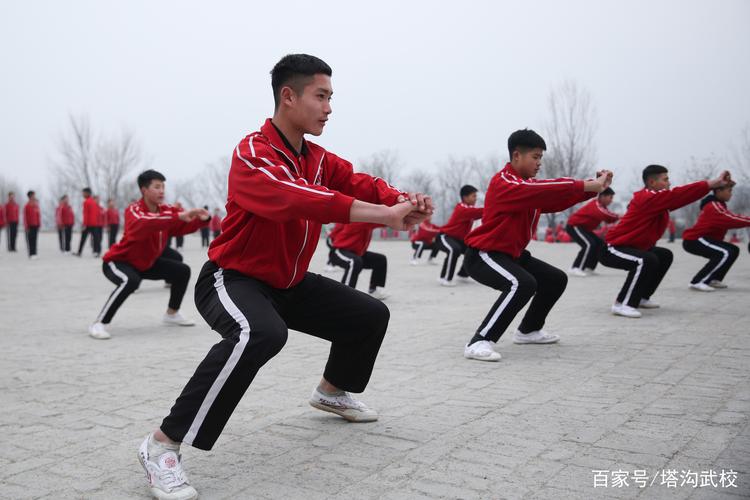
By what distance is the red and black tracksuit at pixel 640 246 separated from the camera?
302 inches

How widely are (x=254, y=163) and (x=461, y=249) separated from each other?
9.52 metres

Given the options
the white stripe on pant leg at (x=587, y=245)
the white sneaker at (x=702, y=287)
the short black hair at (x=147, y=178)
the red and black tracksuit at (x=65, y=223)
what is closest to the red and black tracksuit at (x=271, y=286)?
the short black hair at (x=147, y=178)

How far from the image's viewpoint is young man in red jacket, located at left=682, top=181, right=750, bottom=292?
1008 cm

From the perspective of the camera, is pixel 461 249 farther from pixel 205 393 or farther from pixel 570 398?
pixel 205 393

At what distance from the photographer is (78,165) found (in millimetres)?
44531

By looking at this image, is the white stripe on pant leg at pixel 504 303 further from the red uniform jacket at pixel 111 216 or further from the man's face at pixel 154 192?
the red uniform jacket at pixel 111 216

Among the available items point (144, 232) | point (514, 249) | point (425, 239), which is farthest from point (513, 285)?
point (425, 239)

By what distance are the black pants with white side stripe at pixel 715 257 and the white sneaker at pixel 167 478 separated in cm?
942

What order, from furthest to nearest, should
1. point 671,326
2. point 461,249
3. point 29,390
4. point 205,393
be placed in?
1. point 461,249
2. point 671,326
3. point 29,390
4. point 205,393

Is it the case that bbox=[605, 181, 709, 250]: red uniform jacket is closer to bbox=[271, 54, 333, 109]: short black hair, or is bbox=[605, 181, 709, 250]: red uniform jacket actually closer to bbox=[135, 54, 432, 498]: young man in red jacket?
bbox=[135, 54, 432, 498]: young man in red jacket

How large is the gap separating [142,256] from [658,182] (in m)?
6.31

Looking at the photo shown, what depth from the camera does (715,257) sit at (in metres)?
10.2

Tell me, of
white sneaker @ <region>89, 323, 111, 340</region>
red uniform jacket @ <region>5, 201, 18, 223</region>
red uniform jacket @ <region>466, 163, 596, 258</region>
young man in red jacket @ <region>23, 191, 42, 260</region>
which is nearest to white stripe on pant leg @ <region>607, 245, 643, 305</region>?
red uniform jacket @ <region>466, 163, 596, 258</region>

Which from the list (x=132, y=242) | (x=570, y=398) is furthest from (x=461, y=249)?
(x=570, y=398)
